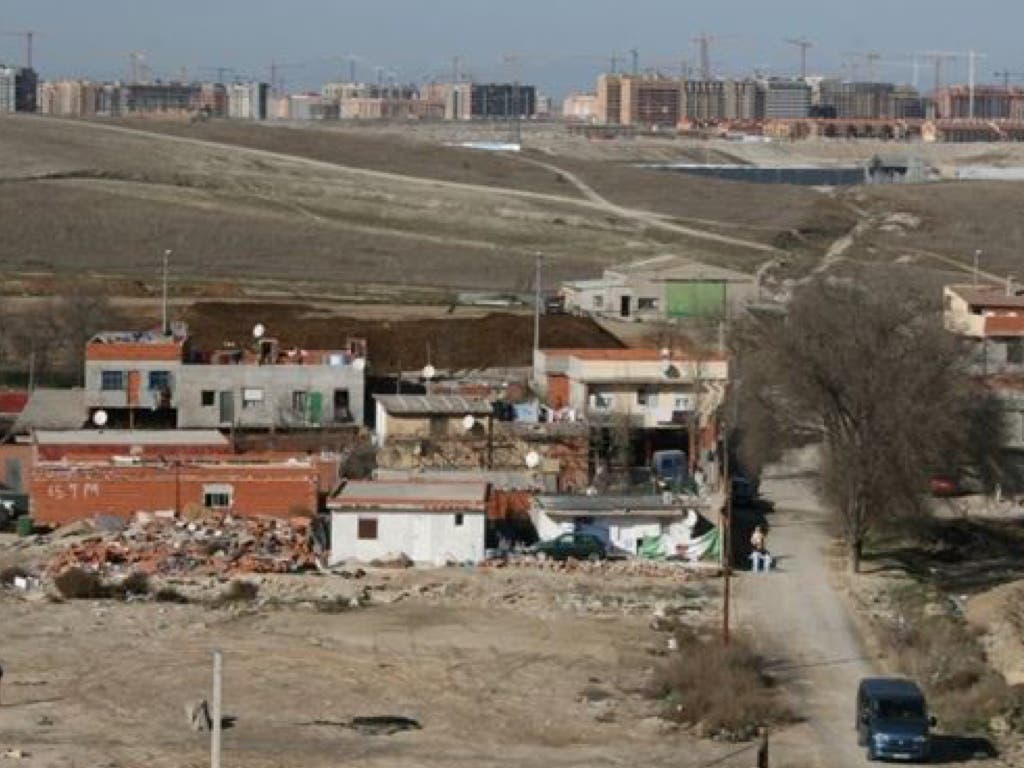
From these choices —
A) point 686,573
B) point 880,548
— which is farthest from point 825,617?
point 880,548

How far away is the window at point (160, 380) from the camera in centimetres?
2961

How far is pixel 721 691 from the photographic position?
17641 millimetres

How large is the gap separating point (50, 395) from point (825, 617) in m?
12.4

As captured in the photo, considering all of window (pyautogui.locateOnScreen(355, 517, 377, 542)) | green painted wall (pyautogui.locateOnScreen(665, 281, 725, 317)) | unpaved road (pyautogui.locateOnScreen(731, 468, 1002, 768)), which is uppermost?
green painted wall (pyautogui.locateOnScreen(665, 281, 725, 317))

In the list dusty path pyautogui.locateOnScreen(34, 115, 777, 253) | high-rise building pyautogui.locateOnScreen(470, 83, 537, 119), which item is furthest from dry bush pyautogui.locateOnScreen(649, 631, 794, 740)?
high-rise building pyautogui.locateOnScreen(470, 83, 537, 119)

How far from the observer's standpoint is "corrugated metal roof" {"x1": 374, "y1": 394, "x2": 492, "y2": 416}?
2725 cm

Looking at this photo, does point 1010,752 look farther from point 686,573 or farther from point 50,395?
point 50,395

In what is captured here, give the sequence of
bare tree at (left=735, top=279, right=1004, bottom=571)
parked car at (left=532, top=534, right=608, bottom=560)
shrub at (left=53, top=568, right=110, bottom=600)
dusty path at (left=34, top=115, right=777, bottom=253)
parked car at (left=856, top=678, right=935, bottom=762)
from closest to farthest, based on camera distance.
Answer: parked car at (left=856, top=678, right=935, bottom=762)
shrub at (left=53, top=568, right=110, bottom=600)
parked car at (left=532, top=534, right=608, bottom=560)
bare tree at (left=735, top=279, right=1004, bottom=571)
dusty path at (left=34, top=115, right=777, bottom=253)

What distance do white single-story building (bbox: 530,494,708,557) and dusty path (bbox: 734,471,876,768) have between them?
94cm

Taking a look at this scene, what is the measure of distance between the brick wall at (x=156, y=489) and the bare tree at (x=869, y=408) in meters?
4.97

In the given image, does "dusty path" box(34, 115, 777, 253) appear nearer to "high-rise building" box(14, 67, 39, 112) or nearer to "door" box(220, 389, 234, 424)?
"door" box(220, 389, 234, 424)

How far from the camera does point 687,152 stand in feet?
397

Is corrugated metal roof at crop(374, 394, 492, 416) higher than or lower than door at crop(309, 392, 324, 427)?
higher

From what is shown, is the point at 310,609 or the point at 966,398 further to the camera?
the point at 966,398
